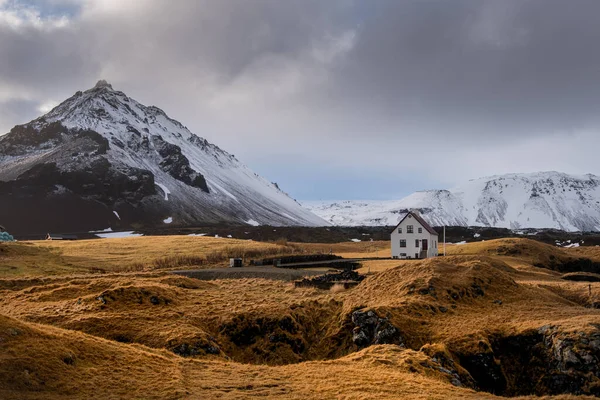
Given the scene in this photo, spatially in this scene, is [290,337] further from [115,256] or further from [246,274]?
[115,256]

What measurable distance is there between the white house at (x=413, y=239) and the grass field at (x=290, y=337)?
25.7 m

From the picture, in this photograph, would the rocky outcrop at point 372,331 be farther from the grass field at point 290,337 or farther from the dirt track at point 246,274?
the dirt track at point 246,274

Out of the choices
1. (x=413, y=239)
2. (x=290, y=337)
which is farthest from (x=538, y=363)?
(x=413, y=239)

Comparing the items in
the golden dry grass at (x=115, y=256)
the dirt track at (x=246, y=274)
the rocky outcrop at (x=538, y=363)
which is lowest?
the rocky outcrop at (x=538, y=363)

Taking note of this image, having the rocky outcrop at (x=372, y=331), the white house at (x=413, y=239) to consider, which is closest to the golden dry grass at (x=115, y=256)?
the white house at (x=413, y=239)

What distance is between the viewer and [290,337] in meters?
33.3

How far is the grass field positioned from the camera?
65.1ft

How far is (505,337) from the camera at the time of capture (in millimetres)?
28109

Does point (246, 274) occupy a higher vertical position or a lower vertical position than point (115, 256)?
lower

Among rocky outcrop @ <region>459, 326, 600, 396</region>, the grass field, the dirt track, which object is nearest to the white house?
the grass field

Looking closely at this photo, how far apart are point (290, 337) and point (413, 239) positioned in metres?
49.8

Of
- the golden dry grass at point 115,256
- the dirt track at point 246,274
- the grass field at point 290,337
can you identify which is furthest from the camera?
the golden dry grass at point 115,256

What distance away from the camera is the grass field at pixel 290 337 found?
1983cm

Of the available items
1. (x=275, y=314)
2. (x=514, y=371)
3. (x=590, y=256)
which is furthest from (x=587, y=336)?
(x=590, y=256)
